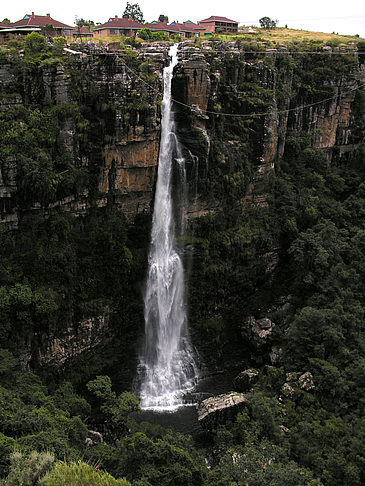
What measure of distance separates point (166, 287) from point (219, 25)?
2086 centimetres

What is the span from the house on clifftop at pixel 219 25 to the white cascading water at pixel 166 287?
1294 cm

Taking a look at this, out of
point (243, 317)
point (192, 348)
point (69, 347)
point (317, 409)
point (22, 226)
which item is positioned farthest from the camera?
point (243, 317)

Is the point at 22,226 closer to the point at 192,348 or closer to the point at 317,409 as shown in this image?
the point at 192,348

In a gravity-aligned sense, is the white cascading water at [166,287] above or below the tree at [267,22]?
below

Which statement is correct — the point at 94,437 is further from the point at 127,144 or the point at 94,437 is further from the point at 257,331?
the point at 127,144

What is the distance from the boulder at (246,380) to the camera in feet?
58.4

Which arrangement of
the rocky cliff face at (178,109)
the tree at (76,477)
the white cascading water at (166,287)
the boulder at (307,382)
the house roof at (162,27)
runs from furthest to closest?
the house roof at (162,27) → the white cascading water at (166,287) → the rocky cliff face at (178,109) → the boulder at (307,382) → the tree at (76,477)

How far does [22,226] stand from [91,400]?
6.97 m

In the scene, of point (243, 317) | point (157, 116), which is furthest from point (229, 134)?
point (243, 317)

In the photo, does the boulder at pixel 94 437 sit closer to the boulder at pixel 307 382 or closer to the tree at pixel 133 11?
the boulder at pixel 307 382

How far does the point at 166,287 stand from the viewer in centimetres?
2016

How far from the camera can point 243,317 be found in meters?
21.5

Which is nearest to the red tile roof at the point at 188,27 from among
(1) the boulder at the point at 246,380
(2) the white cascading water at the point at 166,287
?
(2) the white cascading water at the point at 166,287

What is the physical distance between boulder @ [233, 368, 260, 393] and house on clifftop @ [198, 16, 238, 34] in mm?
23384
